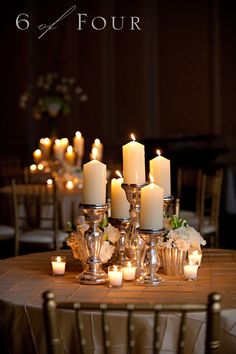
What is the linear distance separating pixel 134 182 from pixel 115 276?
0.33 metres

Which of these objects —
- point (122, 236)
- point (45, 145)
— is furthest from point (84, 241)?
point (45, 145)

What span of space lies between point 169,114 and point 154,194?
6.58 meters

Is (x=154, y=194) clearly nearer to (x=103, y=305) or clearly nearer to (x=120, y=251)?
(x=120, y=251)

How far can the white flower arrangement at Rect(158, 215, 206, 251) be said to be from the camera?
265 cm

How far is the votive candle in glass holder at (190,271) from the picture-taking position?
2.57 m

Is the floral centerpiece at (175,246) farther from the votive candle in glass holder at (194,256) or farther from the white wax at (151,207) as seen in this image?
the white wax at (151,207)

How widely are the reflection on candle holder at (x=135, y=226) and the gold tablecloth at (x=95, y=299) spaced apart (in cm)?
12

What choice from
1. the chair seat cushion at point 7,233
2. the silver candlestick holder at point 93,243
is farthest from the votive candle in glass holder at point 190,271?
the chair seat cushion at point 7,233

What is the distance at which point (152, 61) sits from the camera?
895 cm

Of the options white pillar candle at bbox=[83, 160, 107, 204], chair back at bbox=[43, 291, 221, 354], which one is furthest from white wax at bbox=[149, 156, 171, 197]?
chair back at bbox=[43, 291, 221, 354]

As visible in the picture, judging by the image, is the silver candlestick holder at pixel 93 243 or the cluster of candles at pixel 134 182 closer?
the cluster of candles at pixel 134 182

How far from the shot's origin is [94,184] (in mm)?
2533

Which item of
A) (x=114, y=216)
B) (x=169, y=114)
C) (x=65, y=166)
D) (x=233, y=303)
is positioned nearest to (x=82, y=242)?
(x=114, y=216)

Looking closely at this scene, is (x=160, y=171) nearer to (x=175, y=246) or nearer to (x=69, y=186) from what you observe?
(x=175, y=246)
